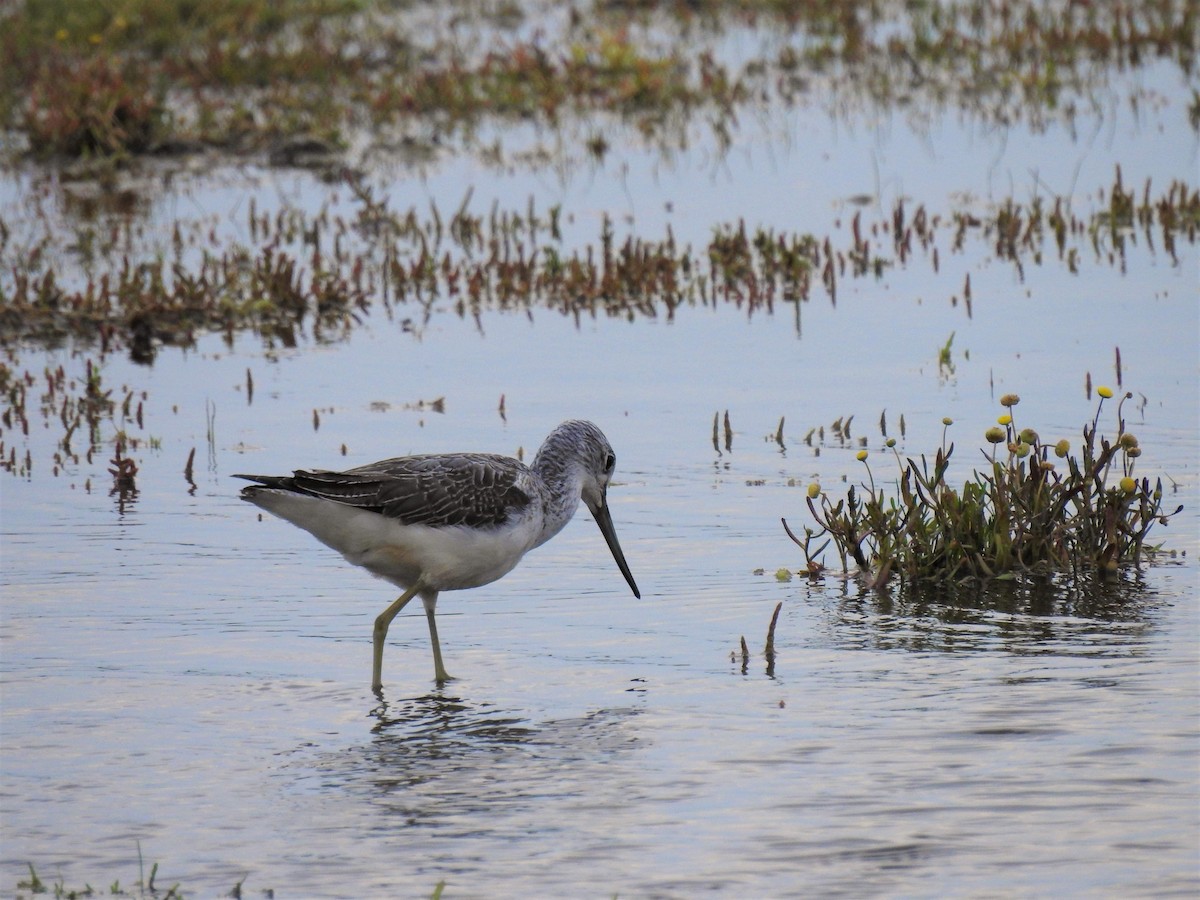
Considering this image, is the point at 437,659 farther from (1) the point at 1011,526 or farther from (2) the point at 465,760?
(1) the point at 1011,526

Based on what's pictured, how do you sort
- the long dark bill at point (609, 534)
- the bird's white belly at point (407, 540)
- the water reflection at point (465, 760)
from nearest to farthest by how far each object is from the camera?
the water reflection at point (465, 760) → the bird's white belly at point (407, 540) → the long dark bill at point (609, 534)

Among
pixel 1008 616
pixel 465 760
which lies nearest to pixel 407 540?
pixel 465 760

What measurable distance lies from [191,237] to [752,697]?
1033 cm

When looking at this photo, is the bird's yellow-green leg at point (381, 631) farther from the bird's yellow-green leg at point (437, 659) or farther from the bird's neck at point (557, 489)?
the bird's neck at point (557, 489)

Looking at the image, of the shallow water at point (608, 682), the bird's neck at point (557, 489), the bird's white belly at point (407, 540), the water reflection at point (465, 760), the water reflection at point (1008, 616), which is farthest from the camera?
the bird's neck at point (557, 489)

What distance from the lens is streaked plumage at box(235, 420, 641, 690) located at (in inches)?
268

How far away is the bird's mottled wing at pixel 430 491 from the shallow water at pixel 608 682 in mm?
619

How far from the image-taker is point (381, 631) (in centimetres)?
692

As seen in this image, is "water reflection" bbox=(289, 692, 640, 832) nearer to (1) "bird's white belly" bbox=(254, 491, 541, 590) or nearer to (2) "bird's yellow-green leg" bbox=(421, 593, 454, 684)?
(2) "bird's yellow-green leg" bbox=(421, 593, 454, 684)

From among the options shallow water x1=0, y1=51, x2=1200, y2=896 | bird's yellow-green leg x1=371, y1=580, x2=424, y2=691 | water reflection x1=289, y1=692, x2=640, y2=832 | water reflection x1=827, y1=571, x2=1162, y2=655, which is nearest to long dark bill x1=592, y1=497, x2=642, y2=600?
shallow water x1=0, y1=51, x2=1200, y2=896

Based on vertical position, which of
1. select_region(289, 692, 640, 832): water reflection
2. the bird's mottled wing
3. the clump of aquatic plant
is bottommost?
select_region(289, 692, 640, 832): water reflection

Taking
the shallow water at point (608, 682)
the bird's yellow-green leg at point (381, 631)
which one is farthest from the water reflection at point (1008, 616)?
the bird's yellow-green leg at point (381, 631)

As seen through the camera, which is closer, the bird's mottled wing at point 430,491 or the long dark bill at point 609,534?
the bird's mottled wing at point 430,491

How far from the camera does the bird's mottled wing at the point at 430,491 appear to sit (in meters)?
6.83
